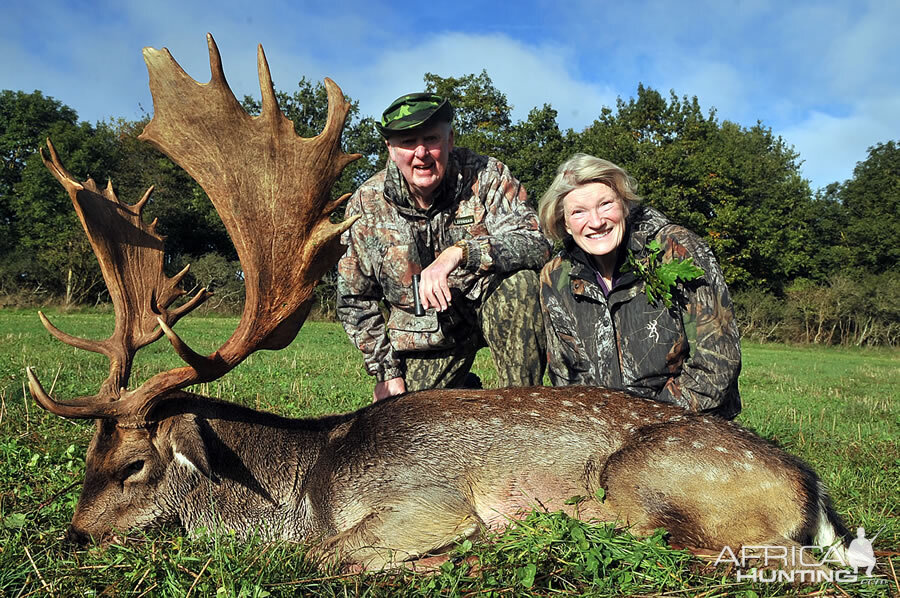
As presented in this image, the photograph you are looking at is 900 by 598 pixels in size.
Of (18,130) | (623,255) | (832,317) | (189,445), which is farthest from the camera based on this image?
(18,130)

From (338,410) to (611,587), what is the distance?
15.5 feet

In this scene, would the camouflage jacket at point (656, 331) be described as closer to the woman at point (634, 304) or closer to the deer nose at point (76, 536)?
the woman at point (634, 304)

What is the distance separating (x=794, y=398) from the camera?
10844mm

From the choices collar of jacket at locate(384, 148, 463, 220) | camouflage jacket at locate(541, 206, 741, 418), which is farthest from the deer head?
camouflage jacket at locate(541, 206, 741, 418)

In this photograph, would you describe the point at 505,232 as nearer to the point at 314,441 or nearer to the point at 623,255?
the point at 623,255

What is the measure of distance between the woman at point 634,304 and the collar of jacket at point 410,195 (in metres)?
1.18

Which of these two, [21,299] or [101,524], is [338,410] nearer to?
[101,524]

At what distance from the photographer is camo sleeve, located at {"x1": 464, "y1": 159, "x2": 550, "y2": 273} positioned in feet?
17.3

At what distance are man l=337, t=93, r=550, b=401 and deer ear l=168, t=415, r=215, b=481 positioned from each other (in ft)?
7.54

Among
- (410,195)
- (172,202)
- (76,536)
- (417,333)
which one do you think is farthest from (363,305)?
(172,202)

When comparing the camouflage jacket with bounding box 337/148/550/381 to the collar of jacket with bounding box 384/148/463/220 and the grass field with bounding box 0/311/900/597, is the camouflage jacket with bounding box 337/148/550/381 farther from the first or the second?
the grass field with bounding box 0/311/900/597

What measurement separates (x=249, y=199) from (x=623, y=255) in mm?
2849

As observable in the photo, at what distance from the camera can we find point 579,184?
4.97 meters

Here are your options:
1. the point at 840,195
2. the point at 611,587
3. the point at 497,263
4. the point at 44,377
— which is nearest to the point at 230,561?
the point at 611,587
